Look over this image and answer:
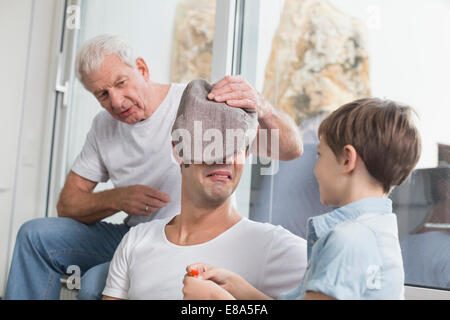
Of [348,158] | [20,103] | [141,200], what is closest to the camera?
[348,158]

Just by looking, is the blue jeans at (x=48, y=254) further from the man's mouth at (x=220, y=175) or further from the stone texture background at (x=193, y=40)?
the stone texture background at (x=193, y=40)

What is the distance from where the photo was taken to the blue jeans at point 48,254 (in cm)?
146

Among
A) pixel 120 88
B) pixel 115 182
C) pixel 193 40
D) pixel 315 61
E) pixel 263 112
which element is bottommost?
pixel 115 182

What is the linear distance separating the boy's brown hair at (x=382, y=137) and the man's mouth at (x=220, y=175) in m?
0.26

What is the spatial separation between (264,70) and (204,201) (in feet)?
2.24

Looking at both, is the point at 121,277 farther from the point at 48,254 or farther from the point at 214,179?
the point at 48,254

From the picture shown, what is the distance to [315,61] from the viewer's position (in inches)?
→ 56.9

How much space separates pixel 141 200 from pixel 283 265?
61 centimetres

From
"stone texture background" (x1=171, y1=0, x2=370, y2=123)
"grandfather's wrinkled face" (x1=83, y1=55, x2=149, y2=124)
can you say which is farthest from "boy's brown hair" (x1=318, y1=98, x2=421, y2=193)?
"grandfather's wrinkled face" (x1=83, y1=55, x2=149, y2=124)

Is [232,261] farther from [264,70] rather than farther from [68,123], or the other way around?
[68,123]

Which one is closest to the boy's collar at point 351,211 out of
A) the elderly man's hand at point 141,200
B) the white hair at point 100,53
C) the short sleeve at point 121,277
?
the short sleeve at point 121,277

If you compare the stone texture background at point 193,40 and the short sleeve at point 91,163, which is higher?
the stone texture background at point 193,40

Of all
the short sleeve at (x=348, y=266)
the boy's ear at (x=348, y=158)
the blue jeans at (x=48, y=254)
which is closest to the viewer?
the short sleeve at (x=348, y=266)

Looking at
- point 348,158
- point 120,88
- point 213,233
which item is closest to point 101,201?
point 120,88
